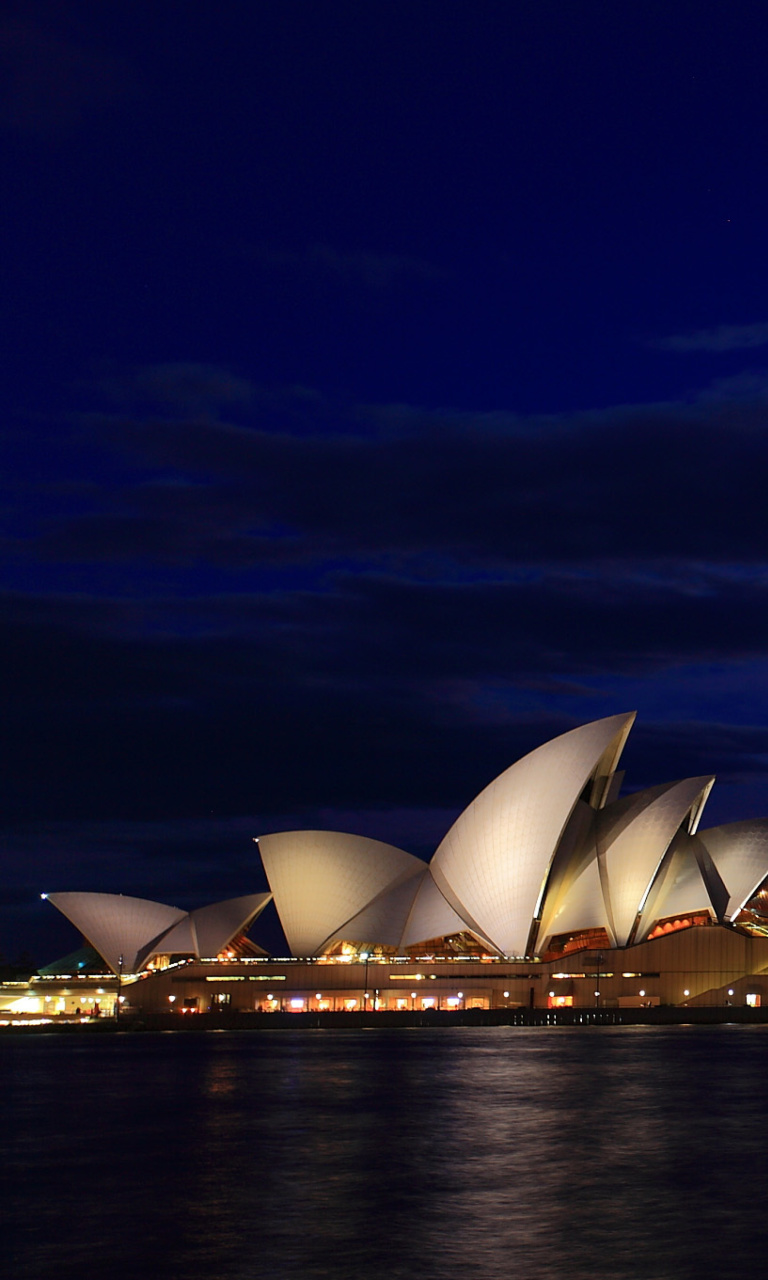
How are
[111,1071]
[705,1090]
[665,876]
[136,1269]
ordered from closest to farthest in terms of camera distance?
[136,1269]
[705,1090]
[111,1071]
[665,876]

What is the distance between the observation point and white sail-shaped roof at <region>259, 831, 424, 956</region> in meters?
88.6

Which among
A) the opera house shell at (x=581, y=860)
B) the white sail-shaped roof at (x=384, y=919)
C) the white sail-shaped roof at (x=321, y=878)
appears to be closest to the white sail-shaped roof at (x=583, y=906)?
the opera house shell at (x=581, y=860)

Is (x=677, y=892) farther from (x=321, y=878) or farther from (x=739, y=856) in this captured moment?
(x=321, y=878)

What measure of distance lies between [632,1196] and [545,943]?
6165 centimetres

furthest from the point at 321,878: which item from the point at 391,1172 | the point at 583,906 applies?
the point at 391,1172

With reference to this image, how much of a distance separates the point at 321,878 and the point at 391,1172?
216 ft

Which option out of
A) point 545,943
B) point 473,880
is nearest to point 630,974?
point 545,943

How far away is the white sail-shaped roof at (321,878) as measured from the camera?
3489 inches

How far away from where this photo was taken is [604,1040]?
6184 centimetres

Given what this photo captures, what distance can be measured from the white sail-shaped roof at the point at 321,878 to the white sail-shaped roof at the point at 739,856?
A: 17654 millimetres

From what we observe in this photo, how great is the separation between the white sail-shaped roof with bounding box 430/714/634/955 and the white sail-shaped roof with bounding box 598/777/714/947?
2740mm

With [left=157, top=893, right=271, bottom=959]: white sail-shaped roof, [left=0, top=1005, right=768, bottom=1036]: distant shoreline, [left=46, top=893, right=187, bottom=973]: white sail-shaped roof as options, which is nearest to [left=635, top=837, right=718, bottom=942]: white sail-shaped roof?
[left=0, top=1005, right=768, bottom=1036]: distant shoreline

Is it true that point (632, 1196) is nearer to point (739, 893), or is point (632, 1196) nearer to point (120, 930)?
point (739, 893)

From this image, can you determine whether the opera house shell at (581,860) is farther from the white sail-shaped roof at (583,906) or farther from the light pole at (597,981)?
the light pole at (597,981)
